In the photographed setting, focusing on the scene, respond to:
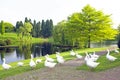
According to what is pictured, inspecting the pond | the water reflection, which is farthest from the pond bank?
the water reflection

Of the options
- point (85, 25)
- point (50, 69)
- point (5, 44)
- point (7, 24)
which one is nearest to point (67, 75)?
point (50, 69)

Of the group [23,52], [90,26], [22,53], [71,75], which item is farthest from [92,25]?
[71,75]

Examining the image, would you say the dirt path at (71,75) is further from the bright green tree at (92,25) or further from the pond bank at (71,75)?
the bright green tree at (92,25)

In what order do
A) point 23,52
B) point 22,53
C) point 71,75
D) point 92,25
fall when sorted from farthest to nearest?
point 23,52, point 22,53, point 92,25, point 71,75

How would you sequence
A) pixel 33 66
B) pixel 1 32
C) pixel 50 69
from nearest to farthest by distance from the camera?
pixel 50 69, pixel 33 66, pixel 1 32

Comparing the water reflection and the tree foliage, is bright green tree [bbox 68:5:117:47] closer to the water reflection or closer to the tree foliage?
the tree foliage

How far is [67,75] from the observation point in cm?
2191

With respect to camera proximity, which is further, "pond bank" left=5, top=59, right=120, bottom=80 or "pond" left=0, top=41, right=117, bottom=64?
"pond" left=0, top=41, right=117, bottom=64

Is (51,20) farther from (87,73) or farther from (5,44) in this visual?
(87,73)

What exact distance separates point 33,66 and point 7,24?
15818cm

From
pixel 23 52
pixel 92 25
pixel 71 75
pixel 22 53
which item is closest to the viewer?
pixel 71 75

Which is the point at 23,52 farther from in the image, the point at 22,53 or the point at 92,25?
the point at 92,25

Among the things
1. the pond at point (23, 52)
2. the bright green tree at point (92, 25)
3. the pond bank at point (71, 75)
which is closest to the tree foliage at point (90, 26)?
the bright green tree at point (92, 25)

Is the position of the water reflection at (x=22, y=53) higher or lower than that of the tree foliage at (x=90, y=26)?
lower
